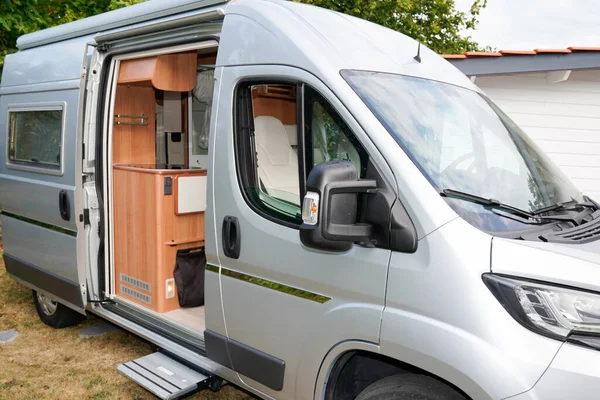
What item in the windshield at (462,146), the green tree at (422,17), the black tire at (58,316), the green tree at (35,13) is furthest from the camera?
the green tree at (422,17)

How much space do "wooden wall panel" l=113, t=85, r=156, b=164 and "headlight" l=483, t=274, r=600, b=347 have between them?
360 cm

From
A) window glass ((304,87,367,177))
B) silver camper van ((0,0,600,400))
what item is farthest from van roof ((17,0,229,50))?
window glass ((304,87,367,177))

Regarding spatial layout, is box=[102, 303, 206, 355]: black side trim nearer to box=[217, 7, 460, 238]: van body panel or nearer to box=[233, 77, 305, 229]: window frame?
box=[233, 77, 305, 229]: window frame

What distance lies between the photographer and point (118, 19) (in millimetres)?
4020

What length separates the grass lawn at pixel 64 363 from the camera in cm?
403

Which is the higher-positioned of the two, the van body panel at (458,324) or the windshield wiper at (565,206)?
the windshield wiper at (565,206)

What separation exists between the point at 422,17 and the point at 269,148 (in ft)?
57.4

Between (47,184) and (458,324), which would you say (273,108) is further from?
(47,184)

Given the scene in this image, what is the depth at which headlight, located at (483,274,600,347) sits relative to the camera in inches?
76.7

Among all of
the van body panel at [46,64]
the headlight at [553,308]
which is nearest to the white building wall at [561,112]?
the van body panel at [46,64]

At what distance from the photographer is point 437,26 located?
1819cm

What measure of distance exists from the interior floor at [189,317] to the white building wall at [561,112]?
18.5ft

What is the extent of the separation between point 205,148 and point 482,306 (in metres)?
4.11

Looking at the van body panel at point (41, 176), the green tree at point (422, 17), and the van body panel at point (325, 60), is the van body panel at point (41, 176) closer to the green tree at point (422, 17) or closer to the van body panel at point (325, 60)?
the van body panel at point (325, 60)
